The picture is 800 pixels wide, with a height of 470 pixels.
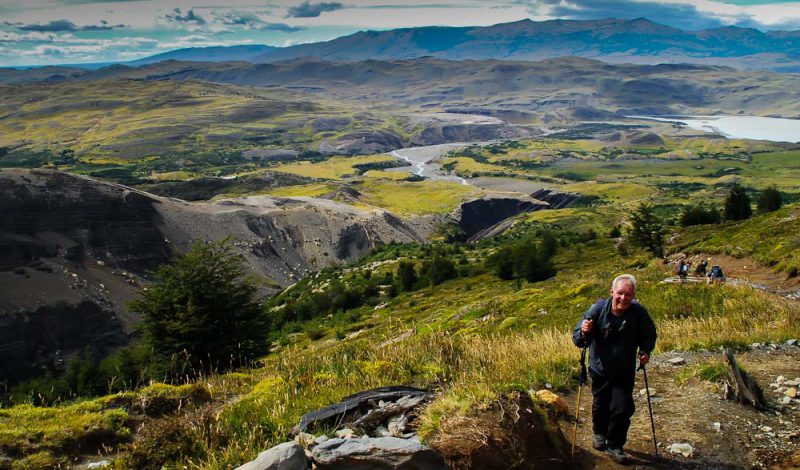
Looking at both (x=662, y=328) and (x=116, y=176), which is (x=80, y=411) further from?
(x=116, y=176)

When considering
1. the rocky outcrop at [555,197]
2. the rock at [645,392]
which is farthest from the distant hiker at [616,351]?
the rocky outcrop at [555,197]

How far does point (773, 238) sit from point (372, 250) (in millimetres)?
74454

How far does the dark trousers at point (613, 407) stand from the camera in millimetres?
7391

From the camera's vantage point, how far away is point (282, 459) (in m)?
6.14

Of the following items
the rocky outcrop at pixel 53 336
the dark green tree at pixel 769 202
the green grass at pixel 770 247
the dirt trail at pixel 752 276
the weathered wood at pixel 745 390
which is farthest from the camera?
the dark green tree at pixel 769 202

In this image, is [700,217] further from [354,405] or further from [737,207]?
[354,405]

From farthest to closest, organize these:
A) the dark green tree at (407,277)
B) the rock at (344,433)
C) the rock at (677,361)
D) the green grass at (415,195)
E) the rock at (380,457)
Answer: the green grass at (415,195) → the dark green tree at (407,277) → the rock at (677,361) → the rock at (344,433) → the rock at (380,457)

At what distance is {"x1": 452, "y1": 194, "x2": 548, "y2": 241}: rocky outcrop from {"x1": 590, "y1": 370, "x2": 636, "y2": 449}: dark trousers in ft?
450

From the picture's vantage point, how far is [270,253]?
3777 inches

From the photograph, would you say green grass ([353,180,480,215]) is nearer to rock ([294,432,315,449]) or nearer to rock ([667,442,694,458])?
rock ([667,442,694,458])

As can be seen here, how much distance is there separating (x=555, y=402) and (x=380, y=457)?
10.9 ft

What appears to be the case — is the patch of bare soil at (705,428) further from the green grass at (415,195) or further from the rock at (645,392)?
the green grass at (415,195)

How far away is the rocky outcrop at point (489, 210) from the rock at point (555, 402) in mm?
136509

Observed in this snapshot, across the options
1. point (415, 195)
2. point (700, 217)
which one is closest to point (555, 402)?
point (700, 217)
